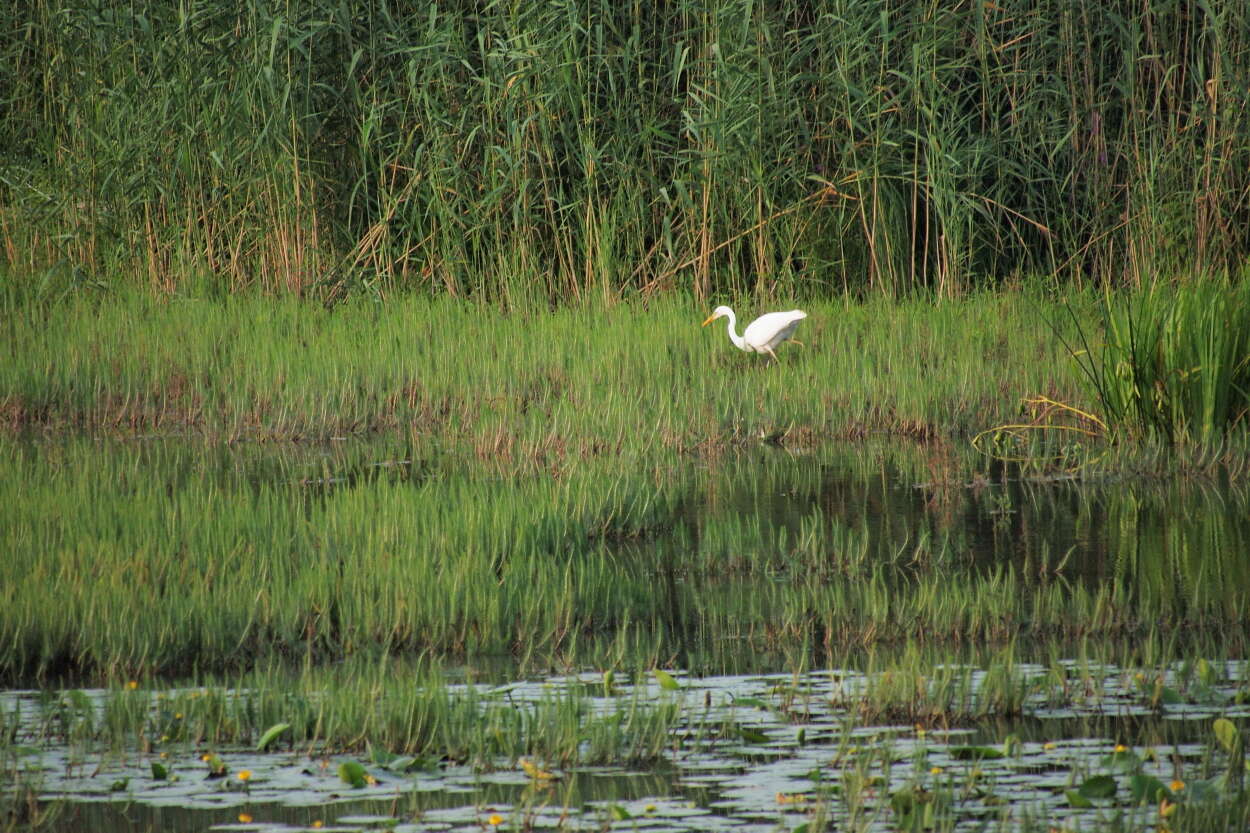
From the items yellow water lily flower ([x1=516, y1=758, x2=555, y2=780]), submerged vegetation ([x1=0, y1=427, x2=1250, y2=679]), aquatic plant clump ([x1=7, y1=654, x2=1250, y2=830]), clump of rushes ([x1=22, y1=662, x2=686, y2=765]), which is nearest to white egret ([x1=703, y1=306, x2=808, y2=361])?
submerged vegetation ([x1=0, y1=427, x2=1250, y2=679])

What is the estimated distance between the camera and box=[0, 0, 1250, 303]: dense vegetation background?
10.8 m

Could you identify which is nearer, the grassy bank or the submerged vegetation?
the submerged vegetation

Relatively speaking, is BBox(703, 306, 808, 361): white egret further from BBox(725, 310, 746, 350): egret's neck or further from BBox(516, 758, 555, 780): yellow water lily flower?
BBox(516, 758, 555, 780): yellow water lily flower

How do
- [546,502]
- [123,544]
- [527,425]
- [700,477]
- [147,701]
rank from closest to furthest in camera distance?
[147,701] < [123,544] < [546,502] < [700,477] < [527,425]

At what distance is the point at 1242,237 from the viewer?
11.2 meters

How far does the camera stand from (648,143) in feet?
36.3

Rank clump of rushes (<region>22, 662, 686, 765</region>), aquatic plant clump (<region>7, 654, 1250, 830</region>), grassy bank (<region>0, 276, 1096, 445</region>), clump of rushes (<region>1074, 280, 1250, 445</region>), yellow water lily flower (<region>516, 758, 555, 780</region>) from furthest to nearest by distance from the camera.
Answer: grassy bank (<region>0, 276, 1096, 445</region>)
clump of rushes (<region>1074, 280, 1250, 445</region>)
clump of rushes (<region>22, 662, 686, 765</region>)
yellow water lily flower (<region>516, 758, 555, 780</region>)
aquatic plant clump (<region>7, 654, 1250, 830</region>)

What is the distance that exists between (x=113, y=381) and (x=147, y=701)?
597cm

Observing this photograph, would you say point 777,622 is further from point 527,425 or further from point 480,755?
point 527,425

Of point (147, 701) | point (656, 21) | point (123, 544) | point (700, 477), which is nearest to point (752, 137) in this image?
point (656, 21)

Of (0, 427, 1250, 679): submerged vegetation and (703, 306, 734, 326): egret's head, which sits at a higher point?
(703, 306, 734, 326): egret's head

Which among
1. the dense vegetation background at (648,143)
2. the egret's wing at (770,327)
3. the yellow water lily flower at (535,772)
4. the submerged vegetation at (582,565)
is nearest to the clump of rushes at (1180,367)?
the submerged vegetation at (582,565)

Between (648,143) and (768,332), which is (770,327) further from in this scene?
(648,143)

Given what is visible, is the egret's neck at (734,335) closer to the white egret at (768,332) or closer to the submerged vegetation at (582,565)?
the white egret at (768,332)
